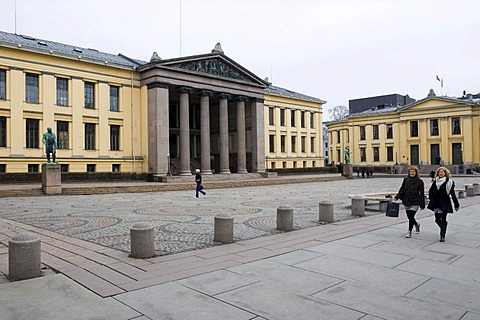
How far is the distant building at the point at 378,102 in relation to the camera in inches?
3541

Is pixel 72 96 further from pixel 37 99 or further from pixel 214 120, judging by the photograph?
pixel 214 120

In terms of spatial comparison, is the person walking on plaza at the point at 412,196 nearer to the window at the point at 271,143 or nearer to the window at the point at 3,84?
the window at the point at 3,84

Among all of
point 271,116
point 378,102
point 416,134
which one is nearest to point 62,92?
point 271,116

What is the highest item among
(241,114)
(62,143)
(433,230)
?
(241,114)

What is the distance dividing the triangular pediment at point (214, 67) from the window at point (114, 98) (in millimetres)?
5908

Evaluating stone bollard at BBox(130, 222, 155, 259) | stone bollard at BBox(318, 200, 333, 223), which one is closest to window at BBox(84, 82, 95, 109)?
stone bollard at BBox(318, 200, 333, 223)

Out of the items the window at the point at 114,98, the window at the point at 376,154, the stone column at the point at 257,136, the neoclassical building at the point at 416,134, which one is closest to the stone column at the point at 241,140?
the stone column at the point at 257,136

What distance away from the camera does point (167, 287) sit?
21.6 feet

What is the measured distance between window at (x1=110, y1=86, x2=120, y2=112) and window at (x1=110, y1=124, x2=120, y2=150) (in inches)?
77.6

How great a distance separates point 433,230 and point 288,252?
5661mm

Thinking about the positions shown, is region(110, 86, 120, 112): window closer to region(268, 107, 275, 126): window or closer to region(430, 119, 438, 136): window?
region(268, 107, 275, 126): window

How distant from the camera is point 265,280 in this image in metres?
6.96

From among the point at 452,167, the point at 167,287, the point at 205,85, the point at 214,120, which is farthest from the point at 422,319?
the point at 452,167

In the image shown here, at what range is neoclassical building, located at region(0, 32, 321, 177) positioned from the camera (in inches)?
1487
